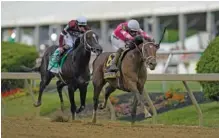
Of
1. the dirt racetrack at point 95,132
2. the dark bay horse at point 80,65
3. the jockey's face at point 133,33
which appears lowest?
the dirt racetrack at point 95,132

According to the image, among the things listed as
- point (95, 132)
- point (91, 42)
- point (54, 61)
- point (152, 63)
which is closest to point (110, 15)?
point (54, 61)

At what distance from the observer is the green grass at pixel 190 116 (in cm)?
1048

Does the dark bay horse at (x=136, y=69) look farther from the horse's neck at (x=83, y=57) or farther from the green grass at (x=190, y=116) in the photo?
the green grass at (x=190, y=116)

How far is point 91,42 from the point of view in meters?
10.7

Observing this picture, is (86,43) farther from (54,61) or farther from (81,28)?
(54,61)

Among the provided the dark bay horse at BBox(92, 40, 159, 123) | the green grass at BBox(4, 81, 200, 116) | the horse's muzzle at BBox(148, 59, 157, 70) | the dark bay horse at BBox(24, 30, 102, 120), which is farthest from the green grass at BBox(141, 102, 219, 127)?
the horse's muzzle at BBox(148, 59, 157, 70)

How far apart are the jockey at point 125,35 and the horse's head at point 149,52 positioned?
8.0 inches

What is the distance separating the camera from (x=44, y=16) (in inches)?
1332

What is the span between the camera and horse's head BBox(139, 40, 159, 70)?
30.4ft

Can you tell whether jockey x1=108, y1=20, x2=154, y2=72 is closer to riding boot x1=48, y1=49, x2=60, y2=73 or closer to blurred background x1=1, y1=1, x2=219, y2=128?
blurred background x1=1, y1=1, x2=219, y2=128

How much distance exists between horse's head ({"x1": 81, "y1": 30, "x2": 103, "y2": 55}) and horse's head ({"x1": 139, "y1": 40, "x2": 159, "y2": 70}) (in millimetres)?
1204

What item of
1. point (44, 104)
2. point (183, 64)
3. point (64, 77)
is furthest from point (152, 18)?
point (64, 77)

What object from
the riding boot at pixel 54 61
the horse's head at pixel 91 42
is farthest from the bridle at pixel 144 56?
the riding boot at pixel 54 61

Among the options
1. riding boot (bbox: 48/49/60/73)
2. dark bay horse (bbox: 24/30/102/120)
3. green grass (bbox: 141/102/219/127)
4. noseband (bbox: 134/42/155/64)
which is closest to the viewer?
noseband (bbox: 134/42/155/64)
